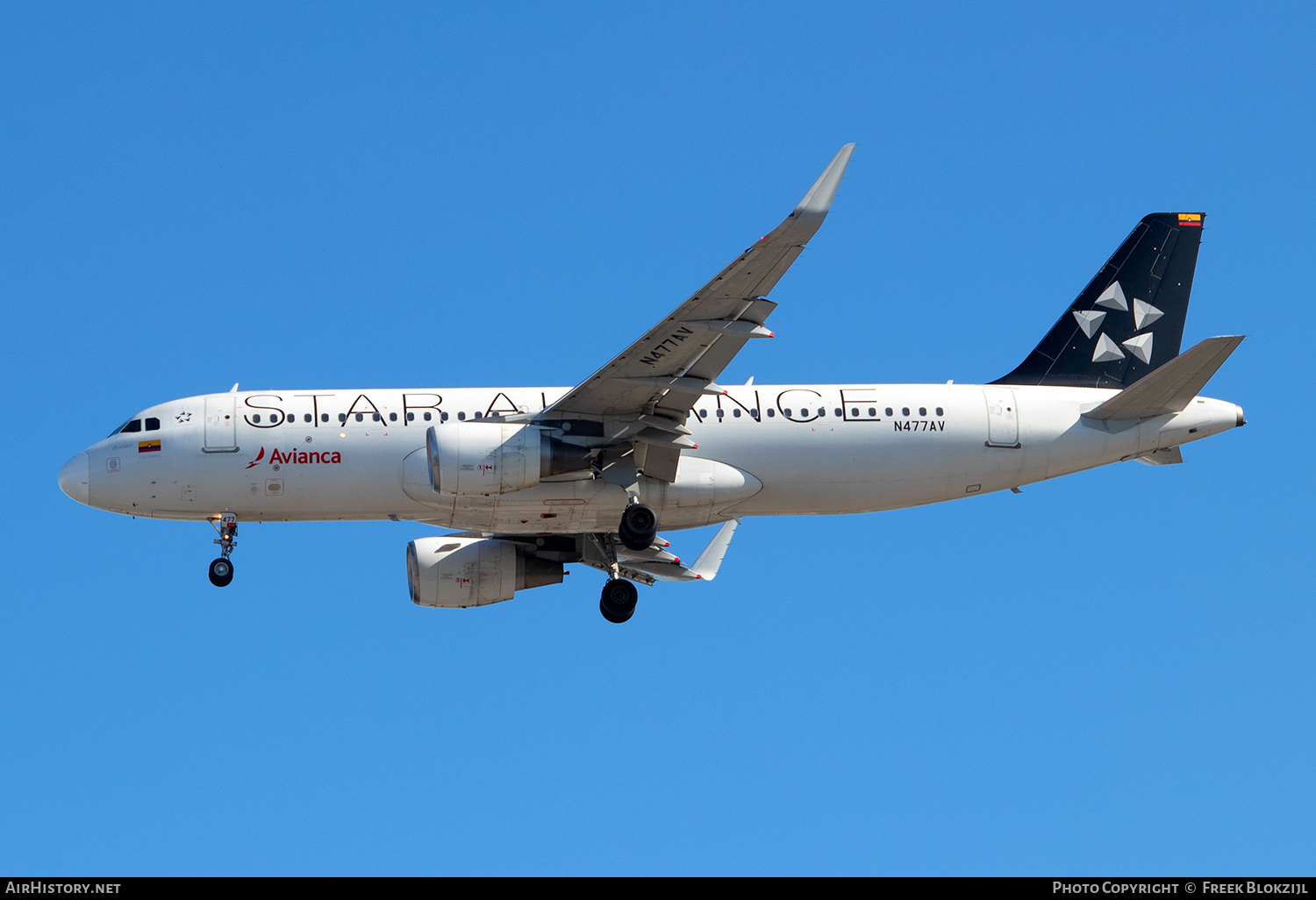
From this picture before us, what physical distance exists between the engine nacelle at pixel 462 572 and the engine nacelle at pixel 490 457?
4733 mm

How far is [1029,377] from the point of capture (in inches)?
1297

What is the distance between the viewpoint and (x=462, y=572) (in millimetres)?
32656

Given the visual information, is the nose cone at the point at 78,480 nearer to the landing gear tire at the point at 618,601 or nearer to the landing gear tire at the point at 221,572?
the landing gear tire at the point at 221,572

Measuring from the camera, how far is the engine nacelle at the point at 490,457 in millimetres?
27672

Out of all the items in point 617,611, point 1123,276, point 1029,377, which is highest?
point 1123,276

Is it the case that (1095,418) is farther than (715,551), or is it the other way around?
(715,551)

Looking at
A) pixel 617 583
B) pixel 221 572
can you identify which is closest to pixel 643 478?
pixel 617 583

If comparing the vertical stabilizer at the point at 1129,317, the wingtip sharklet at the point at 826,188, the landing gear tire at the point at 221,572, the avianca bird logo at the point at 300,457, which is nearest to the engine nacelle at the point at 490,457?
the avianca bird logo at the point at 300,457

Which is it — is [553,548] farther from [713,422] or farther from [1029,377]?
[1029,377]

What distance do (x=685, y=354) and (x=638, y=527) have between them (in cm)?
366

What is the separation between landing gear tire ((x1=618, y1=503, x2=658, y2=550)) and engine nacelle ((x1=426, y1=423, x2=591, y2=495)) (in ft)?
5.24

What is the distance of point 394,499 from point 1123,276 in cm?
1676
